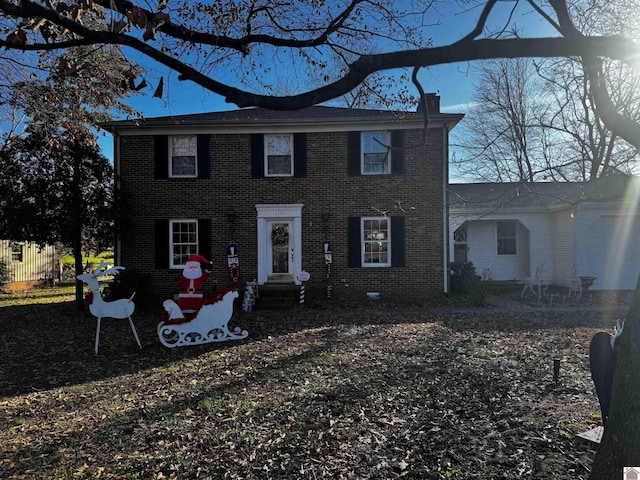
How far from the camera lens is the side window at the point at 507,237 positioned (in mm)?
15828

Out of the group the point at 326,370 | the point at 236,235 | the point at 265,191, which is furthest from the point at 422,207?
the point at 326,370

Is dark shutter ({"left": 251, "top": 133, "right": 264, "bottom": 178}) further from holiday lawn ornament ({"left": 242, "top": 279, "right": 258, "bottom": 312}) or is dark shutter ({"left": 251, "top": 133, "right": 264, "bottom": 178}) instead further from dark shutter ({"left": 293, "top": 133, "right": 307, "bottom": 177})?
holiday lawn ornament ({"left": 242, "top": 279, "right": 258, "bottom": 312})

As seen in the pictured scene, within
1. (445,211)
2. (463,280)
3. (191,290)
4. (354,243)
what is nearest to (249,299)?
(191,290)

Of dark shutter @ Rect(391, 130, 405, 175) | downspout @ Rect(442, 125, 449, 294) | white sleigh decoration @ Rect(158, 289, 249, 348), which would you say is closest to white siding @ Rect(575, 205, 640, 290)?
downspout @ Rect(442, 125, 449, 294)

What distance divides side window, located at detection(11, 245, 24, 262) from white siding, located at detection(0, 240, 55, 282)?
0.30 ft

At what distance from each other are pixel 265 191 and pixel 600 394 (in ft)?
33.1

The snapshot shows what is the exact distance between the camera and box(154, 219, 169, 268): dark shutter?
12.1 m

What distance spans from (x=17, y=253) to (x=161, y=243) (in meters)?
10.3

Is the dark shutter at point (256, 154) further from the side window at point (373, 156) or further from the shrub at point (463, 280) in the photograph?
the shrub at point (463, 280)

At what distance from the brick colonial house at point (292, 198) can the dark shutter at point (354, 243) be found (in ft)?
0.10

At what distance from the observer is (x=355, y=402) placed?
451 centimetres

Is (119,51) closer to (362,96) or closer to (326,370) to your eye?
(362,96)

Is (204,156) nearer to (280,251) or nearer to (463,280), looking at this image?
(280,251)

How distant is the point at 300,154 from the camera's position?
39.4ft
